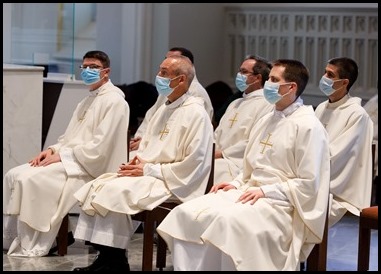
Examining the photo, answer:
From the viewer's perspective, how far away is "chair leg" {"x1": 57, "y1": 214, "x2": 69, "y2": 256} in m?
6.61

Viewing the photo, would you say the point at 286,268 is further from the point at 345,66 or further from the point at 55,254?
the point at 55,254

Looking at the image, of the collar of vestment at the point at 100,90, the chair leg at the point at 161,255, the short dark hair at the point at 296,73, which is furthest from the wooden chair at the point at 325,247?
the collar of vestment at the point at 100,90

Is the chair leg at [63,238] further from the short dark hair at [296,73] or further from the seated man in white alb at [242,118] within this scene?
the short dark hair at [296,73]

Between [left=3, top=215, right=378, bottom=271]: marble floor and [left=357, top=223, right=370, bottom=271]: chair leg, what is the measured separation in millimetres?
602

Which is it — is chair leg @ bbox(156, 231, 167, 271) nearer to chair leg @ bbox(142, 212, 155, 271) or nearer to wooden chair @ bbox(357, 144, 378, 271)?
chair leg @ bbox(142, 212, 155, 271)

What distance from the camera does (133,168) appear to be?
602 centimetres

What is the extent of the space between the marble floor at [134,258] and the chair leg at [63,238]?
5 centimetres

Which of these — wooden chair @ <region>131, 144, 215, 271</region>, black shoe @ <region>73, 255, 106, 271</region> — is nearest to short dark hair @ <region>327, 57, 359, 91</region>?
wooden chair @ <region>131, 144, 215, 271</region>

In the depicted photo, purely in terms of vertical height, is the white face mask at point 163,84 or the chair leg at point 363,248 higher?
the white face mask at point 163,84

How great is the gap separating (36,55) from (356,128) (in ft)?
12.3

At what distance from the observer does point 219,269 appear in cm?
529

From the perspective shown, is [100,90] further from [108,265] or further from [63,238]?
[108,265]

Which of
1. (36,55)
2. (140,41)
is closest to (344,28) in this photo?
(140,41)

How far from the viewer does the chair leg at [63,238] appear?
661 centimetres
